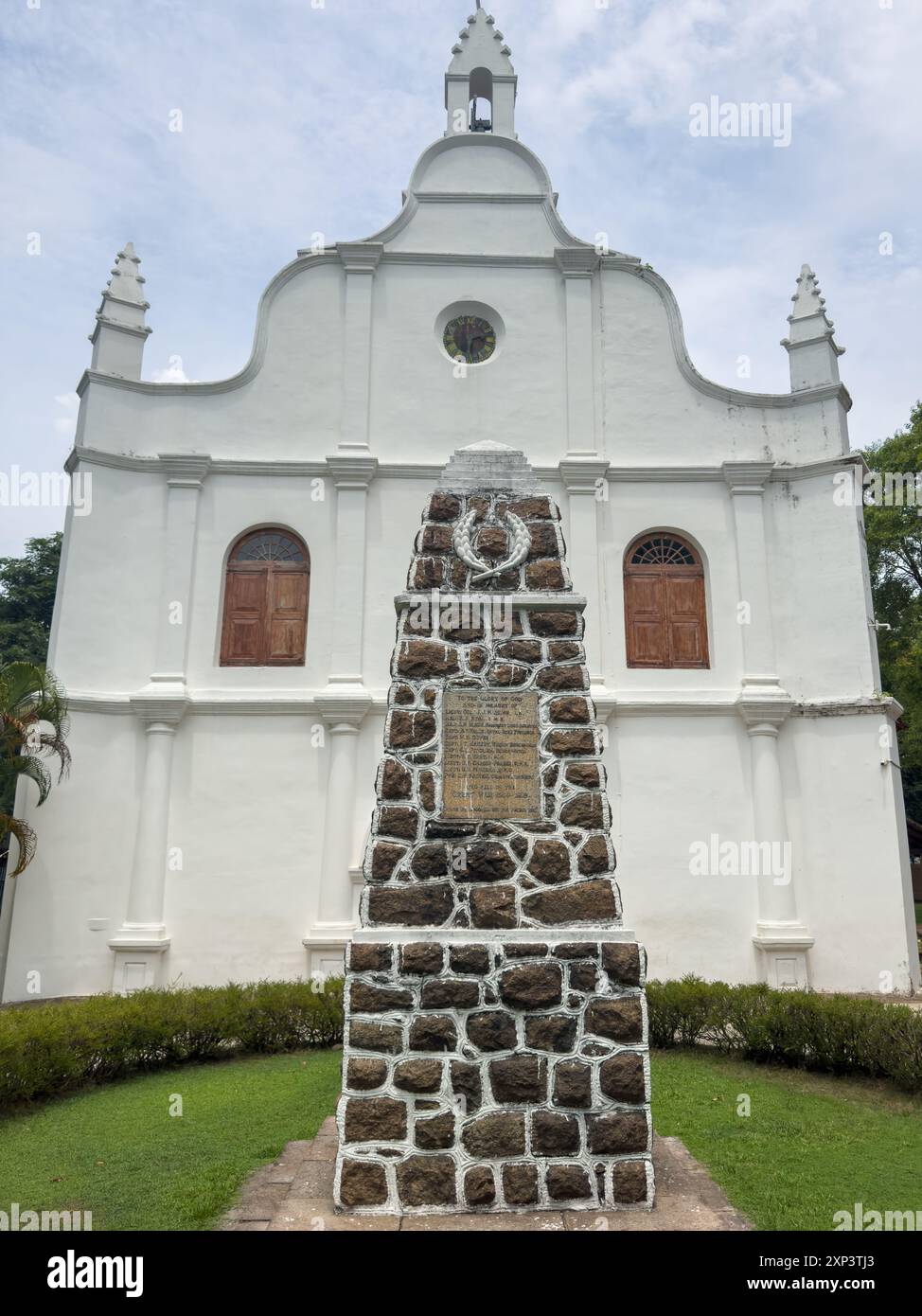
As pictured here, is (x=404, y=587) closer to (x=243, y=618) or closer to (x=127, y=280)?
(x=243, y=618)

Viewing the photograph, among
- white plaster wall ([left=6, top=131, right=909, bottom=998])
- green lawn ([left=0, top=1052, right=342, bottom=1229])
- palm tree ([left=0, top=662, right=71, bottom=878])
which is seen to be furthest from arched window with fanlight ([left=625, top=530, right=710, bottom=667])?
palm tree ([left=0, top=662, right=71, bottom=878])

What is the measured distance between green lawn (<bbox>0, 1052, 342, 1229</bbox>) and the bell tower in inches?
571

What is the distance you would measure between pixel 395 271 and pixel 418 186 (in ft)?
5.03

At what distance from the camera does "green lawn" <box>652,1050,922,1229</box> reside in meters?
5.26

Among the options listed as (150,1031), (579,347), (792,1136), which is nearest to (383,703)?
(150,1031)

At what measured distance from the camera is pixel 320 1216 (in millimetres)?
4586

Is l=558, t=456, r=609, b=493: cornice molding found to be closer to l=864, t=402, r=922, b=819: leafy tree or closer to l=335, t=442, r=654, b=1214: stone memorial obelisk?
l=335, t=442, r=654, b=1214: stone memorial obelisk

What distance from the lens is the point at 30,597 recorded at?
25.1 m

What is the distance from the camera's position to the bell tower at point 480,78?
15305 mm

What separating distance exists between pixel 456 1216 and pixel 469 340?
12657mm

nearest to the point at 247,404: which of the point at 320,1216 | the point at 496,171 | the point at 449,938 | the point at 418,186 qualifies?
the point at 418,186

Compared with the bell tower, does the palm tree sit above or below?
below

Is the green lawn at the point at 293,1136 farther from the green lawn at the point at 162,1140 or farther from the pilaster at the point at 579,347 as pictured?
the pilaster at the point at 579,347

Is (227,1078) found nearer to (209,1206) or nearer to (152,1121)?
(152,1121)
